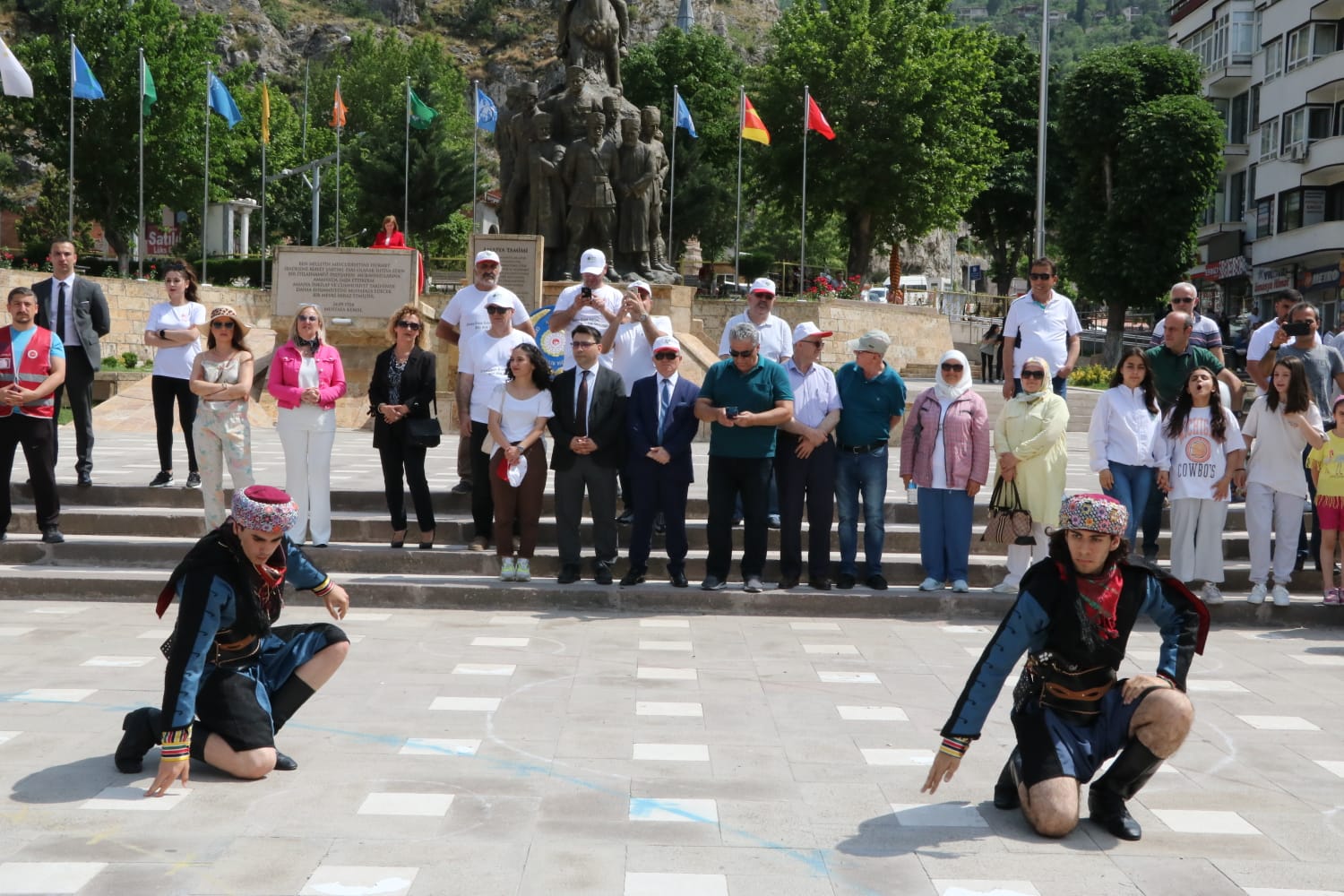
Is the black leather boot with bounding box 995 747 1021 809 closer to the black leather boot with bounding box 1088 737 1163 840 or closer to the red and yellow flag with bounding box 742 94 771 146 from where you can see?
the black leather boot with bounding box 1088 737 1163 840

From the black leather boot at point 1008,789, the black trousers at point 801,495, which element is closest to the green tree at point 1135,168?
the black trousers at point 801,495

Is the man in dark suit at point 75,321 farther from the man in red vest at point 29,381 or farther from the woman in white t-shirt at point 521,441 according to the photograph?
the woman in white t-shirt at point 521,441

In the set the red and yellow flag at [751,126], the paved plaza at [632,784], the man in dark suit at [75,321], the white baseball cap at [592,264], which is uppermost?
the red and yellow flag at [751,126]

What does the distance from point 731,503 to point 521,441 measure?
5.17 ft

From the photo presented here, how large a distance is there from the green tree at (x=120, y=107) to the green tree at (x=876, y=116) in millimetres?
20492

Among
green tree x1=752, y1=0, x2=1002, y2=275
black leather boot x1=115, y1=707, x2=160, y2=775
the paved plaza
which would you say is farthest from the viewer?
green tree x1=752, y1=0, x2=1002, y2=275

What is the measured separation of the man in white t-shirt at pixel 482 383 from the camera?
10.5 metres

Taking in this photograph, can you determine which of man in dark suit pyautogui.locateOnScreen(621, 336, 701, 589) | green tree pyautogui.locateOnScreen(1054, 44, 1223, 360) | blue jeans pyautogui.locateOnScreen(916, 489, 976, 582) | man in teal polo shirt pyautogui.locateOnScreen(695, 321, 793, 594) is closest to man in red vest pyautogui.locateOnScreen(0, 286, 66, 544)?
man in dark suit pyautogui.locateOnScreen(621, 336, 701, 589)

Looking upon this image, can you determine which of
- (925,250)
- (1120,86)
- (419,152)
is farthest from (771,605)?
(925,250)

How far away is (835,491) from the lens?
10477 millimetres

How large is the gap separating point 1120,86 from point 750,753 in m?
44.0

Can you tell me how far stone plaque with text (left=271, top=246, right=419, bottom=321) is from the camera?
2083 cm

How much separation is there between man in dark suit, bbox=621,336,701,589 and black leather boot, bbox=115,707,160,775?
4.80 meters

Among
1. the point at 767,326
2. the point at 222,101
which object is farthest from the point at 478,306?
the point at 222,101
